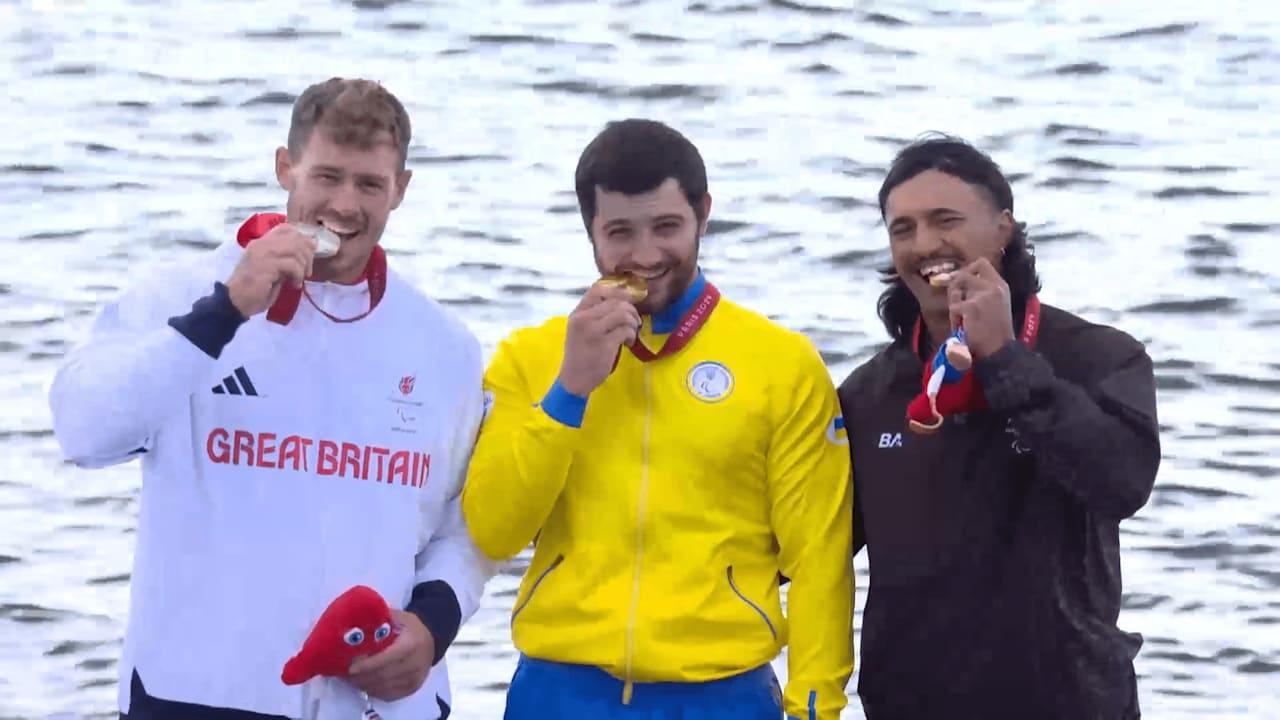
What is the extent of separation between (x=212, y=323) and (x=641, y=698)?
53.5 inches

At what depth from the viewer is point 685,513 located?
199 inches

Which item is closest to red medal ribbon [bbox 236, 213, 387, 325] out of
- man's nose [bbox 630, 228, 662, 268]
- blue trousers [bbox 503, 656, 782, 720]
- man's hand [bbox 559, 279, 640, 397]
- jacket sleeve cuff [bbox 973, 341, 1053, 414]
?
man's hand [bbox 559, 279, 640, 397]

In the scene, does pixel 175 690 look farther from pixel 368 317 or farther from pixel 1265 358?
pixel 1265 358

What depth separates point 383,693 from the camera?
4805mm

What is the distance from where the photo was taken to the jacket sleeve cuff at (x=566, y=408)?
4.93 meters

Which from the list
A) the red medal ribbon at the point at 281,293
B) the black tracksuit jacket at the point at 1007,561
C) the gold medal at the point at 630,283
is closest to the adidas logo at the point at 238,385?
the red medal ribbon at the point at 281,293

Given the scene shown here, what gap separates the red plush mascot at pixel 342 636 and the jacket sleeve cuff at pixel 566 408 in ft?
1.89

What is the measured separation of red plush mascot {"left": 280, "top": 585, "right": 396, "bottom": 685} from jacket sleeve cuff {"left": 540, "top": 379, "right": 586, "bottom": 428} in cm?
58

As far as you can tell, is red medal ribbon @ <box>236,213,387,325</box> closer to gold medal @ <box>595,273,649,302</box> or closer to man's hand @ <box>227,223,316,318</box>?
man's hand @ <box>227,223,316,318</box>

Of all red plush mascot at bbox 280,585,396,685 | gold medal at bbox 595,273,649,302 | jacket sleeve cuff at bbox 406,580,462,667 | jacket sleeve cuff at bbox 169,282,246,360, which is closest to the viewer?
jacket sleeve cuff at bbox 169,282,246,360

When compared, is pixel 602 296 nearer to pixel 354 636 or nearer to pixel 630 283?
pixel 630 283

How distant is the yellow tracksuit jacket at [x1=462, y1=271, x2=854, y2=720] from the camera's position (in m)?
5.02

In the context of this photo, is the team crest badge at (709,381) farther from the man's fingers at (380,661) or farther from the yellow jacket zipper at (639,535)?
the man's fingers at (380,661)

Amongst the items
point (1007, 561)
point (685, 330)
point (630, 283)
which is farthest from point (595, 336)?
point (1007, 561)
